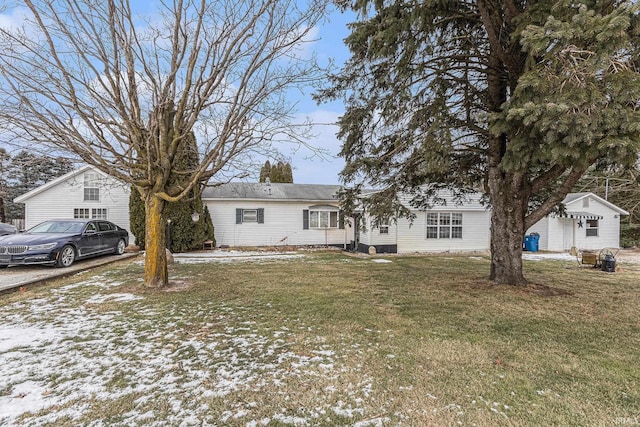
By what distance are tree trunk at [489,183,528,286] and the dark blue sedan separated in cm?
1160

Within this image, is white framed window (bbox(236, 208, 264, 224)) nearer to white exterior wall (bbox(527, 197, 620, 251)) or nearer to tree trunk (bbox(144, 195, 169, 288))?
tree trunk (bbox(144, 195, 169, 288))

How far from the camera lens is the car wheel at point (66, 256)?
937 cm

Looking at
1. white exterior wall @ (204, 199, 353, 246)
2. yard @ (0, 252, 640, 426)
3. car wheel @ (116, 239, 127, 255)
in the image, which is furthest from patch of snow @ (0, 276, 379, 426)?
white exterior wall @ (204, 199, 353, 246)

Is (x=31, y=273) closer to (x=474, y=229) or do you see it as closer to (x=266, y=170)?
(x=266, y=170)

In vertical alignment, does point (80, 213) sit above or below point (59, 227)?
above

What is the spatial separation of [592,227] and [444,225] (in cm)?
877

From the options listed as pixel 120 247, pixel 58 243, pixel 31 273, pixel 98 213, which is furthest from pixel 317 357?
pixel 98 213

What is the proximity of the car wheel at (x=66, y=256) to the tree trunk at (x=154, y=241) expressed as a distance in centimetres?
454

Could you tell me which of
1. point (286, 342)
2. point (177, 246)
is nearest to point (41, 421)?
point (286, 342)

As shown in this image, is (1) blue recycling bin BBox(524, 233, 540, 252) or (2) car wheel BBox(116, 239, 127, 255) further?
(1) blue recycling bin BBox(524, 233, 540, 252)

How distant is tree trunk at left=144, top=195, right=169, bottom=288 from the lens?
21.9ft

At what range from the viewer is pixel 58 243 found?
9328 mm

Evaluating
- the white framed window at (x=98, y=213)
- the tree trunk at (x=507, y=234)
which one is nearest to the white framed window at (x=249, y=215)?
the white framed window at (x=98, y=213)

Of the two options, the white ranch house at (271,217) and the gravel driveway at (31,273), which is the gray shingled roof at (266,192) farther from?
the gravel driveway at (31,273)
